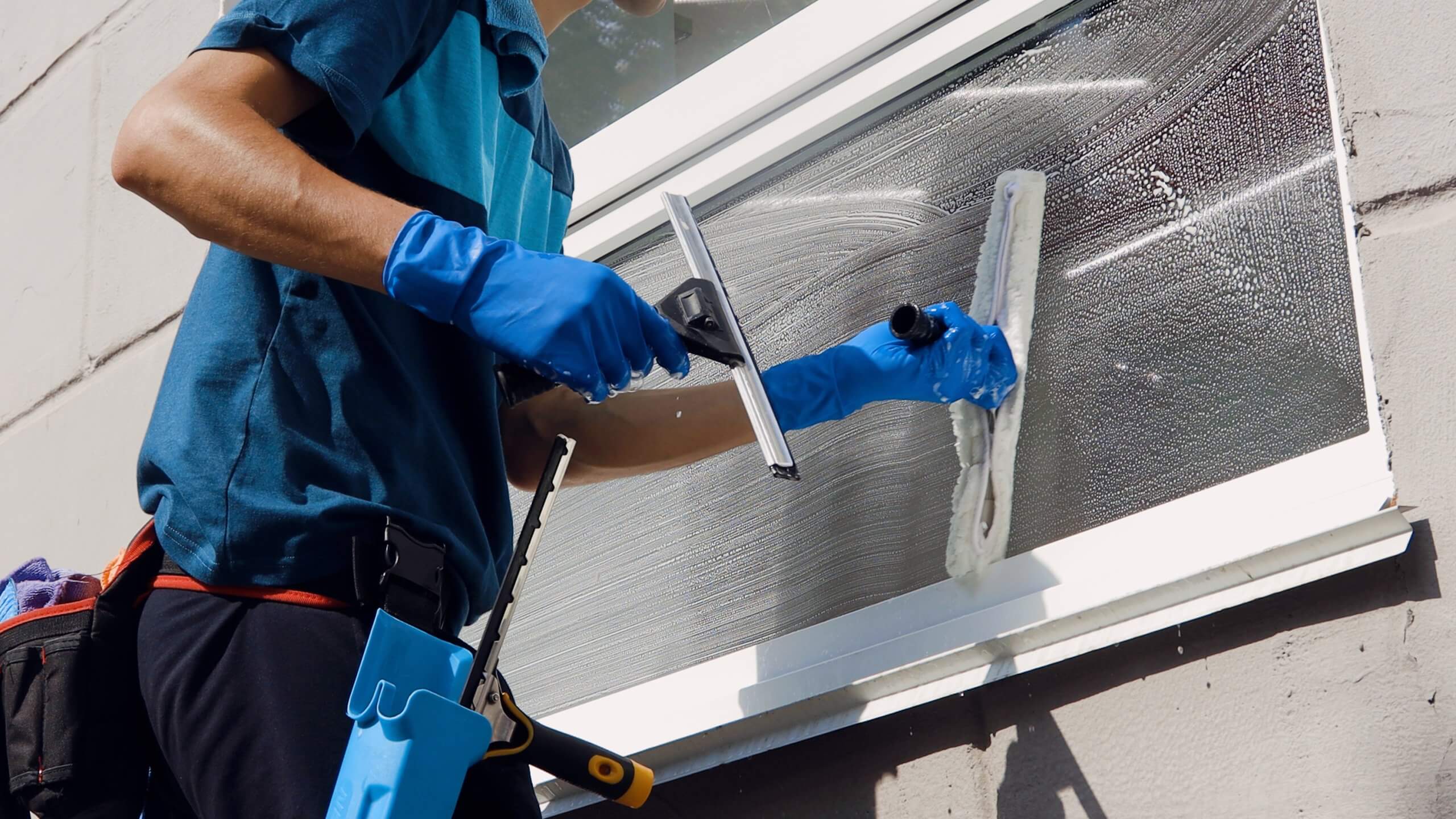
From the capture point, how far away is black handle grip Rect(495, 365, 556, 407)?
50.1 inches

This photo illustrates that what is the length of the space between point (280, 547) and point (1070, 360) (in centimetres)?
83

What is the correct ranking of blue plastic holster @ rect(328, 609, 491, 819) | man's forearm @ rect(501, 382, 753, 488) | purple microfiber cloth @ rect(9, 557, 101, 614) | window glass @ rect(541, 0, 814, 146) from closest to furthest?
blue plastic holster @ rect(328, 609, 491, 819)
purple microfiber cloth @ rect(9, 557, 101, 614)
man's forearm @ rect(501, 382, 753, 488)
window glass @ rect(541, 0, 814, 146)

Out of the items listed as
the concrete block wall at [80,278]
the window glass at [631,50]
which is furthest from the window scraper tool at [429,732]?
the concrete block wall at [80,278]

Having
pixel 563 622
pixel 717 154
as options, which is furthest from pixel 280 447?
pixel 717 154

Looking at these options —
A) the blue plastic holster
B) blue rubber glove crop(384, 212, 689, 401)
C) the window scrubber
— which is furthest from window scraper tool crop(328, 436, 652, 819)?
the window scrubber

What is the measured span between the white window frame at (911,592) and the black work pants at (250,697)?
0.56 metres

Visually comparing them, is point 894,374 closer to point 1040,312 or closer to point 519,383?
point 1040,312

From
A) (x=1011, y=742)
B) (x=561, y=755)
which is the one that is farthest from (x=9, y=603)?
(x=1011, y=742)

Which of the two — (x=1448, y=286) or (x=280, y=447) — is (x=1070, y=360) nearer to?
(x=1448, y=286)

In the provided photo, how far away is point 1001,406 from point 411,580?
26.0 inches

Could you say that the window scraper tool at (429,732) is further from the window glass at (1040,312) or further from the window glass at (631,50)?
the window glass at (631,50)

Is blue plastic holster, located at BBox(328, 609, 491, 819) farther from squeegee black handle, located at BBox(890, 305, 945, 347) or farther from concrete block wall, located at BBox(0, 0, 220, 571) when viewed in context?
concrete block wall, located at BBox(0, 0, 220, 571)

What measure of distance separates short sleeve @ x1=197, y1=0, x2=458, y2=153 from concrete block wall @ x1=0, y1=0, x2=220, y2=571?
138 centimetres

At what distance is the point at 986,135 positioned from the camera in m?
1.48
